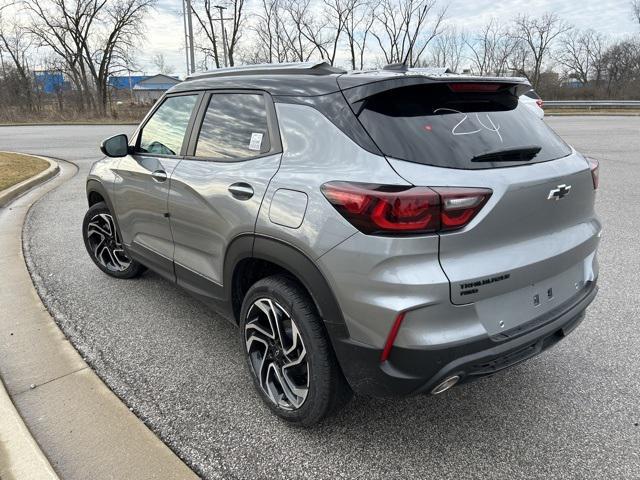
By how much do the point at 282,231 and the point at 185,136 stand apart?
1389 mm

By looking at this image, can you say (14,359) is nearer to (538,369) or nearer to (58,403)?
(58,403)

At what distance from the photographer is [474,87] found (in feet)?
7.84

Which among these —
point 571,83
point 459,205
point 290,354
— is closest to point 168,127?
point 290,354

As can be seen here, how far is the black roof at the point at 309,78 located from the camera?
2262mm

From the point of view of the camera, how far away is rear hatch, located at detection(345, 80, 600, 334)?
6.54ft

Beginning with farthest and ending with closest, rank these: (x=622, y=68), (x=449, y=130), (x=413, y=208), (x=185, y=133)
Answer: (x=622, y=68) → (x=185, y=133) → (x=449, y=130) → (x=413, y=208)

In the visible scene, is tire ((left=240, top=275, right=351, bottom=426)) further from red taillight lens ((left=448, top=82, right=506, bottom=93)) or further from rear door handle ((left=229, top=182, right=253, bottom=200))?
red taillight lens ((left=448, top=82, right=506, bottom=93))

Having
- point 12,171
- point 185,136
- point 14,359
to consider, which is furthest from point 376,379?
point 12,171

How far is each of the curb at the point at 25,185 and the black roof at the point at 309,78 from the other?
637cm

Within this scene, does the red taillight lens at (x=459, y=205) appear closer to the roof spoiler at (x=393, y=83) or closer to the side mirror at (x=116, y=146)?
the roof spoiler at (x=393, y=83)

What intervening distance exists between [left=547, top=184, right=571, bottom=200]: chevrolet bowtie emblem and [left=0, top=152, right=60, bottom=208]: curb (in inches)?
323

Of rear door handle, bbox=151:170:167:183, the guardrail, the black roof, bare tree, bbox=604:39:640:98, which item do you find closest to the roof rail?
the black roof

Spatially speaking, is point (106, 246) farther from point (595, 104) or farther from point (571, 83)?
point (571, 83)

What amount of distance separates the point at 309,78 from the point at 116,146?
1.98m
